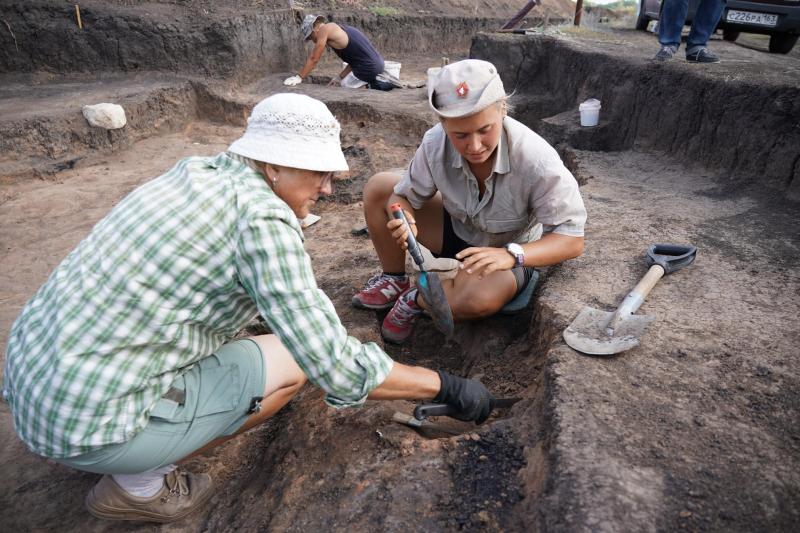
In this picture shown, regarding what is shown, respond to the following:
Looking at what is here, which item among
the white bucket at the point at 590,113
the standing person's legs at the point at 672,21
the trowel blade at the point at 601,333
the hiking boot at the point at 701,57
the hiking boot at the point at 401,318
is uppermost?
the standing person's legs at the point at 672,21

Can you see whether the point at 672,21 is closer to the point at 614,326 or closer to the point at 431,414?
the point at 614,326

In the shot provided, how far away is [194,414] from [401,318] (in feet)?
4.13

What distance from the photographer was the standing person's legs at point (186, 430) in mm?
1578

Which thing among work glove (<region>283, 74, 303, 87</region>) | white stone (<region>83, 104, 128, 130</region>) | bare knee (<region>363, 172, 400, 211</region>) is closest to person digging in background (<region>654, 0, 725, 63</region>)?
bare knee (<region>363, 172, 400, 211</region>)

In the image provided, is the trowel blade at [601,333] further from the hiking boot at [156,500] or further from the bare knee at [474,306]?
the hiking boot at [156,500]

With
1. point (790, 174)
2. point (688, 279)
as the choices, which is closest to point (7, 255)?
point (688, 279)

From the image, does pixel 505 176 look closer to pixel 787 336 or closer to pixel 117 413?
pixel 787 336

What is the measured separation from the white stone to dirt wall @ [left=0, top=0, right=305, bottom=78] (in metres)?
1.60

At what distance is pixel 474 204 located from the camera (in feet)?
8.02

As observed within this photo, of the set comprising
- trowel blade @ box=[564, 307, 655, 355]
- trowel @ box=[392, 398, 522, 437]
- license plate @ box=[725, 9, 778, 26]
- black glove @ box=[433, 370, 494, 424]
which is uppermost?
license plate @ box=[725, 9, 778, 26]

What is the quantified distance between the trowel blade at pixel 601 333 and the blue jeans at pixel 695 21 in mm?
3153

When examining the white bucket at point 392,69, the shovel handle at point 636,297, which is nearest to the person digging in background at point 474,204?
the shovel handle at point 636,297

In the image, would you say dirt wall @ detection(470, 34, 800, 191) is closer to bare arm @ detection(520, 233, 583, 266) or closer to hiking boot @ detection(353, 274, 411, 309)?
bare arm @ detection(520, 233, 583, 266)

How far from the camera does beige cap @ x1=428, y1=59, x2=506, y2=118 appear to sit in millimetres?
1956
